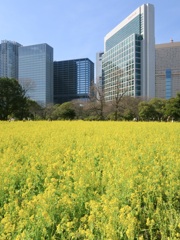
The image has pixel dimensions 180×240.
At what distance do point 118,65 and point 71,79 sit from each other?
25322 millimetres

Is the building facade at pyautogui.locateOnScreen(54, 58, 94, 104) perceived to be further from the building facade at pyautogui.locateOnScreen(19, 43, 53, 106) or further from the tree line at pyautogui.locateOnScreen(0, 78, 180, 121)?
the tree line at pyautogui.locateOnScreen(0, 78, 180, 121)

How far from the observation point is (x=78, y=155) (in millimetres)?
4855

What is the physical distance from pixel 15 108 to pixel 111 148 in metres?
31.1

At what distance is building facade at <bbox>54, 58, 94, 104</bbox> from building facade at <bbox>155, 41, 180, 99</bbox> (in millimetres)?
30566

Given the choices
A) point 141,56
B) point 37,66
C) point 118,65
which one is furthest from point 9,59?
point 141,56

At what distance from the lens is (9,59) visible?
298ft

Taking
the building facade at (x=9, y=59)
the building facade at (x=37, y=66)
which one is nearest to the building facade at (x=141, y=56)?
the building facade at (x=37, y=66)

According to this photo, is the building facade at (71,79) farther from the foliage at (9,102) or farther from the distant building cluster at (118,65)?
the foliage at (9,102)

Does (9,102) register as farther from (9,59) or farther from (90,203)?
(9,59)

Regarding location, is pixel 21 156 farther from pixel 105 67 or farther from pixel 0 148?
pixel 105 67

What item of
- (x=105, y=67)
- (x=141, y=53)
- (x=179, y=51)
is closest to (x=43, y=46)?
(x=105, y=67)

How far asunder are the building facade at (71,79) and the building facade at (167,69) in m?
30.6

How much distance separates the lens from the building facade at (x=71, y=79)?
110438 mm


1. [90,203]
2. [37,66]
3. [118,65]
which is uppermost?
[118,65]
